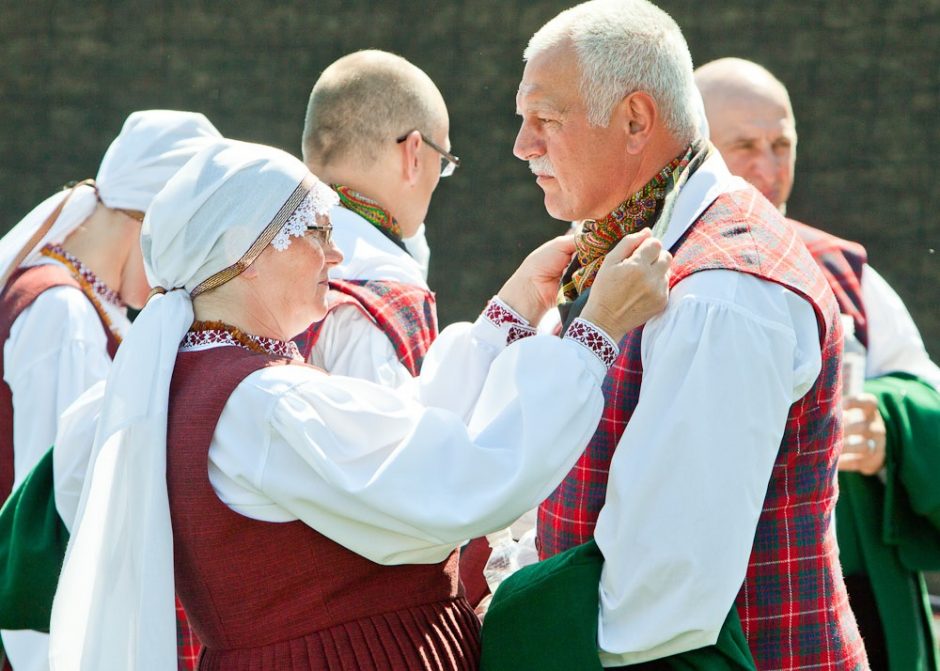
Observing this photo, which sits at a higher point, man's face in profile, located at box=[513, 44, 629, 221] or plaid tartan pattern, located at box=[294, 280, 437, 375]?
man's face in profile, located at box=[513, 44, 629, 221]

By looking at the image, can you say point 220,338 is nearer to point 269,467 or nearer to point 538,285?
point 269,467

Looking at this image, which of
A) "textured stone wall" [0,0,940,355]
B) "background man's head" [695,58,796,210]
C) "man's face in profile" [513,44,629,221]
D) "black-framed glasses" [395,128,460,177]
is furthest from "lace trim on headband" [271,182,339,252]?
"textured stone wall" [0,0,940,355]

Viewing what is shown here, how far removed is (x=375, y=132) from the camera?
135 inches

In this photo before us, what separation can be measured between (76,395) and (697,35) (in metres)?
3.66

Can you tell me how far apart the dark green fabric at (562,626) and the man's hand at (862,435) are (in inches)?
49.7

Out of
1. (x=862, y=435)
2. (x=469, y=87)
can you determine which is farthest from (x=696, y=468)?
(x=469, y=87)

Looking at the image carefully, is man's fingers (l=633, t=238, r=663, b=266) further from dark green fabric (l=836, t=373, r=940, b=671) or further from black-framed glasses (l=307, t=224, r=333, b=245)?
dark green fabric (l=836, t=373, r=940, b=671)

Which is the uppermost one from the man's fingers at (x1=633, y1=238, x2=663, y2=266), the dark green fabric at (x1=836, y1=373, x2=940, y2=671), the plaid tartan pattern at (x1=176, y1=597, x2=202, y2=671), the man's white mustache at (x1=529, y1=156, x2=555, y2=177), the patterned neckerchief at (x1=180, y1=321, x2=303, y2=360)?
the man's white mustache at (x1=529, y1=156, x2=555, y2=177)

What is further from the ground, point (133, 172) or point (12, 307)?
point (133, 172)

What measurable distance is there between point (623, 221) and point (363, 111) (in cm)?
119

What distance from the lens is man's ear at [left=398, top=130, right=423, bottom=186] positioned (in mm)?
3459

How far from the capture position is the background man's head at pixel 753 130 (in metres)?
4.01

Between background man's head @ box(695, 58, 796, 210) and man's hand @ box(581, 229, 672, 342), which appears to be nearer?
man's hand @ box(581, 229, 672, 342)

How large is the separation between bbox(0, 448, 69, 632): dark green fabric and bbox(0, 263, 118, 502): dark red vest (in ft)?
2.85
